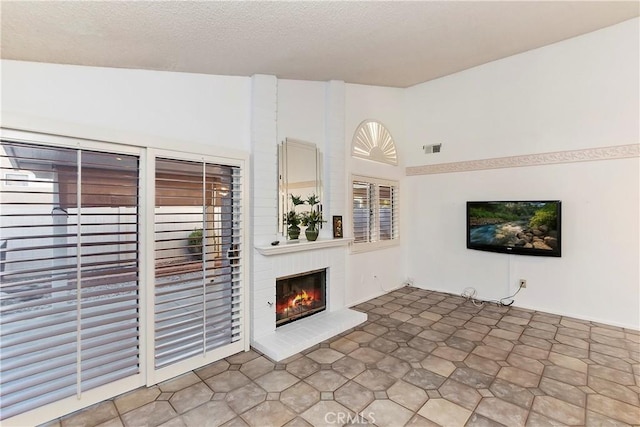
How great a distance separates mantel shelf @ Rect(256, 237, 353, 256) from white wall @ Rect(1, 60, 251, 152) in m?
1.10

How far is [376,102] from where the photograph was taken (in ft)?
15.9

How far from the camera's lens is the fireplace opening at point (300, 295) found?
11.3ft

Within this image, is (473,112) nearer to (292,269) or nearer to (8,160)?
(292,269)

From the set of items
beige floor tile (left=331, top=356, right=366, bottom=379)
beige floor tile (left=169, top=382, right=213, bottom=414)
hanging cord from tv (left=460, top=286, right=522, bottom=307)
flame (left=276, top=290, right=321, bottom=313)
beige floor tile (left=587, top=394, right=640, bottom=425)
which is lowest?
beige floor tile (left=169, top=382, right=213, bottom=414)

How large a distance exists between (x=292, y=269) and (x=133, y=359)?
1.72 metres

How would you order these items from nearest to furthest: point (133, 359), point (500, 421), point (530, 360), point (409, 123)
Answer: point (500, 421)
point (133, 359)
point (530, 360)
point (409, 123)

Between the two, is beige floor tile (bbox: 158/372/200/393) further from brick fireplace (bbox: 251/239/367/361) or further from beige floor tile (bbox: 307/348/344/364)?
beige floor tile (bbox: 307/348/344/364)

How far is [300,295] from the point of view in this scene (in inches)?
145

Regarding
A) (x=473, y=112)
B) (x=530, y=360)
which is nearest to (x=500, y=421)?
(x=530, y=360)

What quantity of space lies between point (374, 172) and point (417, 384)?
3184 millimetres

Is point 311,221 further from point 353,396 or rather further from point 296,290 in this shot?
point 353,396

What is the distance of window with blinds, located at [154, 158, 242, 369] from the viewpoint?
2441 mm

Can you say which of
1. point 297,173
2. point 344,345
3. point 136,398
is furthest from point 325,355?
point 297,173

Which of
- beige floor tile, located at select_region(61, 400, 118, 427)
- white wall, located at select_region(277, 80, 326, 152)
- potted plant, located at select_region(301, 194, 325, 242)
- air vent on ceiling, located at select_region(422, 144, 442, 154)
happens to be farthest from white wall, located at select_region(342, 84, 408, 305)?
beige floor tile, located at select_region(61, 400, 118, 427)
